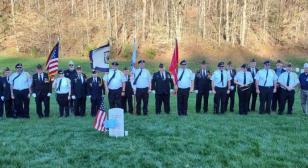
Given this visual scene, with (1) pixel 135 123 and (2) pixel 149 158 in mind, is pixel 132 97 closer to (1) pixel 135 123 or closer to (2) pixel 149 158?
(1) pixel 135 123

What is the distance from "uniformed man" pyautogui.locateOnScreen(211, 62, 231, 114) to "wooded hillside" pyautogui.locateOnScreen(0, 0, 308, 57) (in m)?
33.1

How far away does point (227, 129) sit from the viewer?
12.5 metres

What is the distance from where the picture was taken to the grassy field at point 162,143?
921cm

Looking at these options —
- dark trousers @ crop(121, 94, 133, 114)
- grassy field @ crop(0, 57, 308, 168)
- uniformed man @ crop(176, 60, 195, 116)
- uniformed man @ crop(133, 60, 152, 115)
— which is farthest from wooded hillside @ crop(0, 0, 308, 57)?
grassy field @ crop(0, 57, 308, 168)

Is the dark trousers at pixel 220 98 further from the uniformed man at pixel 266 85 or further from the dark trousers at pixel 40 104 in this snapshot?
the dark trousers at pixel 40 104

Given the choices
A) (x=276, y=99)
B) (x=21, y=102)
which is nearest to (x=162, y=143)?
(x=21, y=102)

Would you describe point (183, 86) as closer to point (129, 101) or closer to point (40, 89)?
point (129, 101)

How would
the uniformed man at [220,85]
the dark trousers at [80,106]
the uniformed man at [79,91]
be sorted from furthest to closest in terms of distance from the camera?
the dark trousers at [80,106] < the uniformed man at [79,91] < the uniformed man at [220,85]

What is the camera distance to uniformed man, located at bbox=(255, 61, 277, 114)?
16391 millimetres

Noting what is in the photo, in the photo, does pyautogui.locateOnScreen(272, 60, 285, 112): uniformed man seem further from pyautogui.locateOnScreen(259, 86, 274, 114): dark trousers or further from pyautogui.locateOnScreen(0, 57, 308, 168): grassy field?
pyautogui.locateOnScreen(0, 57, 308, 168): grassy field

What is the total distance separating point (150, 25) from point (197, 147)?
43.9 m

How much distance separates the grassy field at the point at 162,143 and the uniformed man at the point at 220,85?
6.72 feet

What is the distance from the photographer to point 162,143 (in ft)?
34.9

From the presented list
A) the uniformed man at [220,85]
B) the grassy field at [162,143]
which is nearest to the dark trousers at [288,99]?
the grassy field at [162,143]
